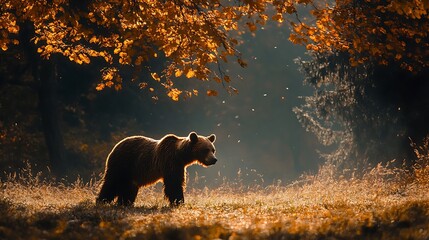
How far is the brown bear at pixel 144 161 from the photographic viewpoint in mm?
14500

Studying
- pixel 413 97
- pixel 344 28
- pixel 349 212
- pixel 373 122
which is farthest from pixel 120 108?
pixel 349 212

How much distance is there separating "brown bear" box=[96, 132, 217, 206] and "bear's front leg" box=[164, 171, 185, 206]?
17cm

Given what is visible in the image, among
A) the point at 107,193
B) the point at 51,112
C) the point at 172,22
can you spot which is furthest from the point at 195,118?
Answer: the point at 172,22

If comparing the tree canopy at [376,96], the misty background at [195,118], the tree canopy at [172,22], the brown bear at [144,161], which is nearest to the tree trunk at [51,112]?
the misty background at [195,118]

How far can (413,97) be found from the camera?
73.3 feet

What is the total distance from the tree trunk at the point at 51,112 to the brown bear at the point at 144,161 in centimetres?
1390

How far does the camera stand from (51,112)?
1109 inches

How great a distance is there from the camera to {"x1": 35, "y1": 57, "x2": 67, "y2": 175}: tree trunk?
2774 centimetres

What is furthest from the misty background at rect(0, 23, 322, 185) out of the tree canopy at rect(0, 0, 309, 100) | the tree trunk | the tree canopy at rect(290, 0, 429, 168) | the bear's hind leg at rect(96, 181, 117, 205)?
the tree canopy at rect(290, 0, 429, 168)

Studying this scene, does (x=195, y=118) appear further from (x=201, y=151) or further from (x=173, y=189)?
(x=173, y=189)

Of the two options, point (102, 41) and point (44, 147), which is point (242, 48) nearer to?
point (44, 147)

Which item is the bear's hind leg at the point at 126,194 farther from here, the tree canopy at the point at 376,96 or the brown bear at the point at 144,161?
the tree canopy at the point at 376,96

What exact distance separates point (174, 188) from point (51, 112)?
603 inches

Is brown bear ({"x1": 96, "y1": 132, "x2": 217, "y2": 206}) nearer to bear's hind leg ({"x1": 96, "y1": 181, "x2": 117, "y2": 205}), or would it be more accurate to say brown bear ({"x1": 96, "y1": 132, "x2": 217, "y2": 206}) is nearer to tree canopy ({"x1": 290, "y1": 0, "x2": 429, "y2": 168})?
bear's hind leg ({"x1": 96, "y1": 181, "x2": 117, "y2": 205})
